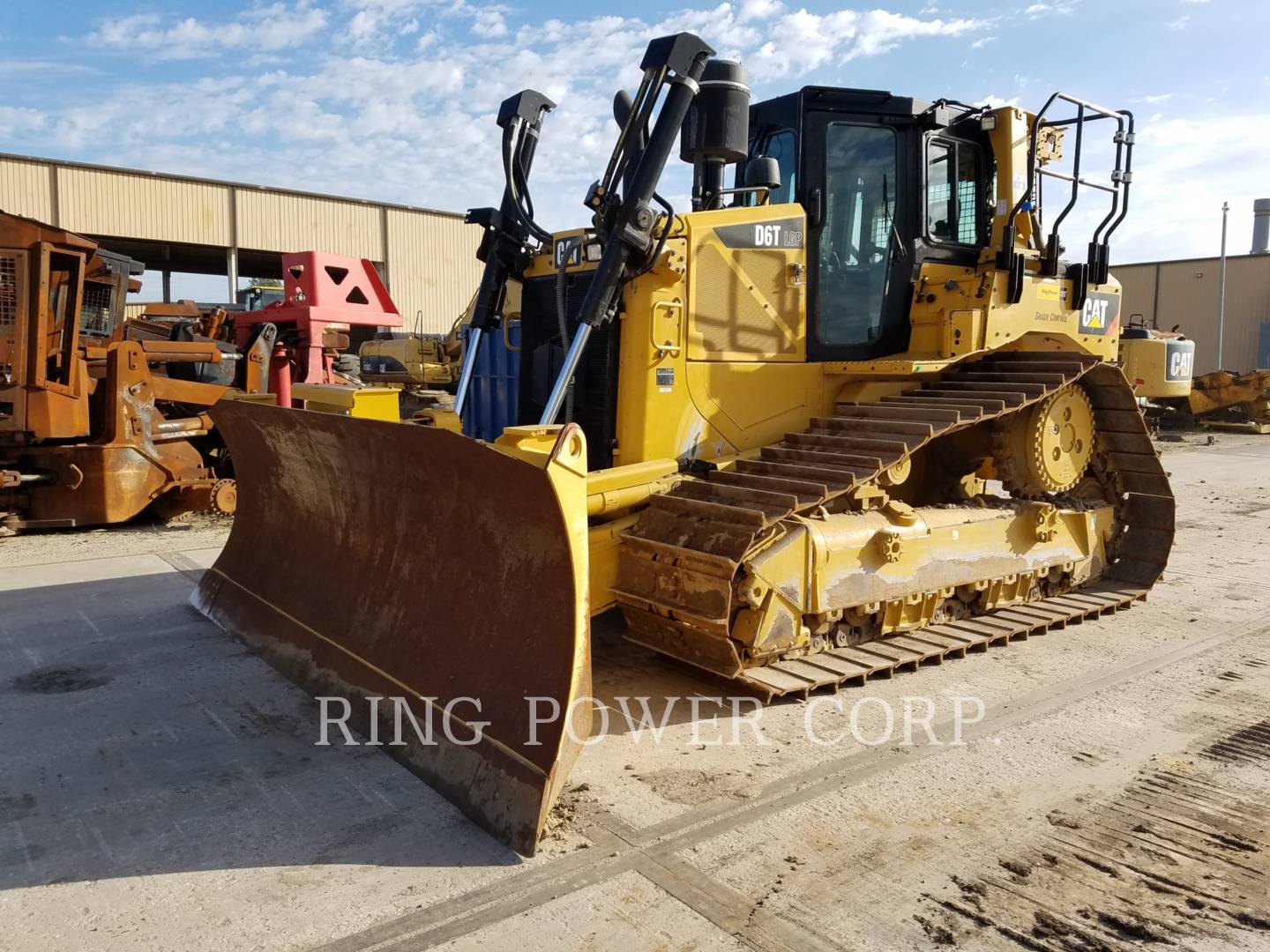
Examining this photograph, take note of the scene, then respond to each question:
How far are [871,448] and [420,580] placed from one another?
224 cm

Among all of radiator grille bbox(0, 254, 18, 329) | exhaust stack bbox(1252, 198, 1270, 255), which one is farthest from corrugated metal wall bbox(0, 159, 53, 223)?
exhaust stack bbox(1252, 198, 1270, 255)

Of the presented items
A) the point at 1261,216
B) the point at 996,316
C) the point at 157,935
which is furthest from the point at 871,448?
the point at 1261,216

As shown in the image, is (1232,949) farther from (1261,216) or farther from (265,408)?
(1261,216)

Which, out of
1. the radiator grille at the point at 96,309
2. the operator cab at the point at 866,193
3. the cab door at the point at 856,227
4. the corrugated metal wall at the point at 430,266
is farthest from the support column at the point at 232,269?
the cab door at the point at 856,227

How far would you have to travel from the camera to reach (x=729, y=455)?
5.16m

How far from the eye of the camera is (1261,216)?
41.5 meters

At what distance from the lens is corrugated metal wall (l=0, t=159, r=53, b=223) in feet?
77.8

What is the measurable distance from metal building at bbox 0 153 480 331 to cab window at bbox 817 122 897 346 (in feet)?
77.1

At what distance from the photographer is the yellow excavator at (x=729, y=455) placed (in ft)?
11.9

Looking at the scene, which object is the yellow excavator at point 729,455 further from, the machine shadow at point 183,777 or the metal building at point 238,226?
the metal building at point 238,226

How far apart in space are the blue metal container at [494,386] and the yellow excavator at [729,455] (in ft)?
0.25

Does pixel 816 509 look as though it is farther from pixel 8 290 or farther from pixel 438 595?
pixel 8 290

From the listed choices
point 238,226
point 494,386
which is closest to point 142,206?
point 238,226

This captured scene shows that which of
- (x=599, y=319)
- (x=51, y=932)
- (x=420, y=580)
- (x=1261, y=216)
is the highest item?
(x=1261, y=216)
